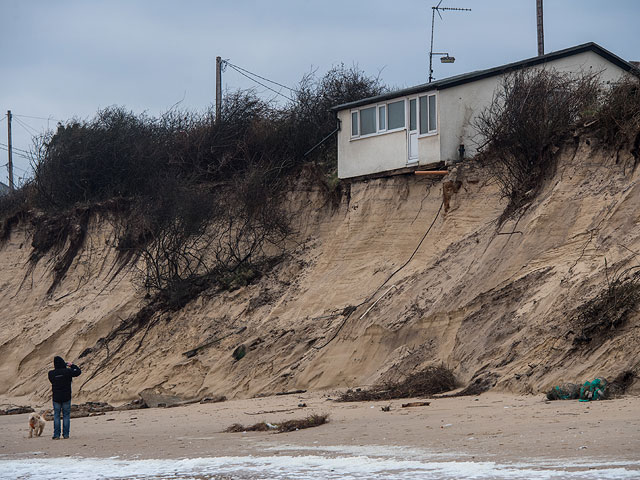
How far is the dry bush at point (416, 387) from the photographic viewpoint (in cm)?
1727

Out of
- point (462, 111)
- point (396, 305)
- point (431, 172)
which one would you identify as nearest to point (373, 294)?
point (396, 305)

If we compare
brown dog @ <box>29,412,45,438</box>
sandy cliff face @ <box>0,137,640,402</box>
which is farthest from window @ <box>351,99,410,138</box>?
brown dog @ <box>29,412,45,438</box>

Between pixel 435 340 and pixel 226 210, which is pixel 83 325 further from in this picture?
pixel 435 340

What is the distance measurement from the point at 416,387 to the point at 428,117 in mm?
8372

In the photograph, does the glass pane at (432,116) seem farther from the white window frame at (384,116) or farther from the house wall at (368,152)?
the white window frame at (384,116)

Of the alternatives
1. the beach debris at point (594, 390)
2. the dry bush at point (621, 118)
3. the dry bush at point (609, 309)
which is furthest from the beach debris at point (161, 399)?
the dry bush at point (621, 118)

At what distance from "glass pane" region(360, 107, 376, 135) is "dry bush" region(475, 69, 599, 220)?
306 cm

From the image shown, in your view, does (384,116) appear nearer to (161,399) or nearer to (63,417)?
(161,399)

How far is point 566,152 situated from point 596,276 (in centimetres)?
434

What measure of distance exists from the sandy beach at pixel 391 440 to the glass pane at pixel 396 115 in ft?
28.7

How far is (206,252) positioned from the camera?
26969mm

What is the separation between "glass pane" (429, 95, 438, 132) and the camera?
76.9 feet

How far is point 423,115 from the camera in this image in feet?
78.0

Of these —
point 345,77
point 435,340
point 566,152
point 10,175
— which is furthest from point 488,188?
point 10,175
